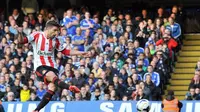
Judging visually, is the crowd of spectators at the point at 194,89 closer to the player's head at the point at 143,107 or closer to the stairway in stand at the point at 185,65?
the stairway in stand at the point at 185,65

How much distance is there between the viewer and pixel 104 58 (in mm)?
25812

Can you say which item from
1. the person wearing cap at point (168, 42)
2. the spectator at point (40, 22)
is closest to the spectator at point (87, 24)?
the spectator at point (40, 22)

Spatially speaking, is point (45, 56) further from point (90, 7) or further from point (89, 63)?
point (90, 7)

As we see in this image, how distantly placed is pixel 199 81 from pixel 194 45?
3.91 metres

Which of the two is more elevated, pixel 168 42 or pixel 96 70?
pixel 168 42

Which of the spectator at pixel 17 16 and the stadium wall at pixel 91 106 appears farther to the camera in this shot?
the spectator at pixel 17 16

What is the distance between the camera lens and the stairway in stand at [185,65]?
26172 millimetres

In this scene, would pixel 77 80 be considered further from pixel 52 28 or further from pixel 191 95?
pixel 52 28

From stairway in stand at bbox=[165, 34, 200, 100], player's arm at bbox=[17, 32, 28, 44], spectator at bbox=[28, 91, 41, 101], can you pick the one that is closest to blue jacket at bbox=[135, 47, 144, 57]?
stairway in stand at bbox=[165, 34, 200, 100]

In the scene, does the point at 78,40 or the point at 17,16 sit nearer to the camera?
the point at 78,40

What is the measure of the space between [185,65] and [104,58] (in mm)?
2796

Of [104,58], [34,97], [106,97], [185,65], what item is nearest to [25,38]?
[106,97]

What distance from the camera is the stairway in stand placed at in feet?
85.9

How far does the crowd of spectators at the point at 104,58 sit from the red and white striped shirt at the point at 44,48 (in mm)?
5466
